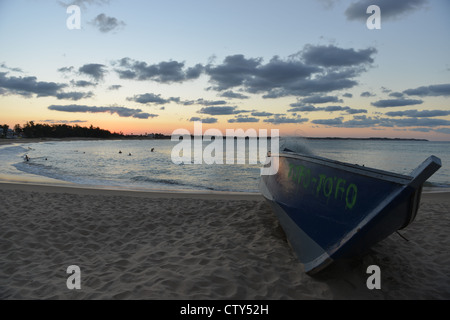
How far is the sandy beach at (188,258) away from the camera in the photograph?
3498 mm

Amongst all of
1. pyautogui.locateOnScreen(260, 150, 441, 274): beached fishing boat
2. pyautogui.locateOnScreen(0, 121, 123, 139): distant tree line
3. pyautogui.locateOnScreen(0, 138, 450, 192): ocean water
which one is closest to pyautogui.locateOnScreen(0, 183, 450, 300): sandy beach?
pyautogui.locateOnScreen(260, 150, 441, 274): beached fishing boat

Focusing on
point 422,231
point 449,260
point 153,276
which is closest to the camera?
point 153,276

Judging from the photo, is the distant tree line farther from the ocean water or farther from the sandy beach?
the sandy beach

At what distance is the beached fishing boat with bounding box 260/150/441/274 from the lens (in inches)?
122

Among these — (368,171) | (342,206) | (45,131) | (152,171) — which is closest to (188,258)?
(342,206)

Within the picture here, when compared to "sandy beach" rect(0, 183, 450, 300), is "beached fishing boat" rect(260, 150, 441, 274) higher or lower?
higher

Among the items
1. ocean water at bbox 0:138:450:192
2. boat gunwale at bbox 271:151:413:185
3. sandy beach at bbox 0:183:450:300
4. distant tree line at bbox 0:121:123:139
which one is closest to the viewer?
boat gunwale at bbox 271:151:413:185

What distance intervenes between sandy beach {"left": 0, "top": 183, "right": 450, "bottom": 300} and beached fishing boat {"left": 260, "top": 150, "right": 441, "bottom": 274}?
1.52ft

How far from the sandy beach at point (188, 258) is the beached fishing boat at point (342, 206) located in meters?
0.46

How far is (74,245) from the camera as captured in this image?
201 inches

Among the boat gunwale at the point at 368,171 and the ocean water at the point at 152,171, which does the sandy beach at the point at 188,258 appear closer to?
the boat gunwale at the point at 368,171
